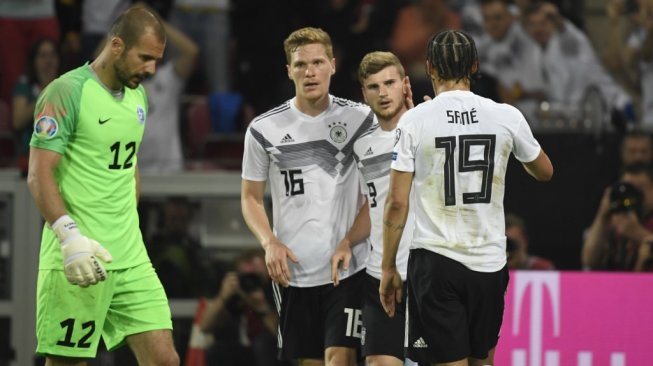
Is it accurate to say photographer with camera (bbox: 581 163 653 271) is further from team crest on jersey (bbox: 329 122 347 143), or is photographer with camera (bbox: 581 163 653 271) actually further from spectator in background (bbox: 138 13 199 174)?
spectator in background (bbox: 138 13 199 174)

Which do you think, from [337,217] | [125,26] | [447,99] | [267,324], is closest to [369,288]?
[337,217]

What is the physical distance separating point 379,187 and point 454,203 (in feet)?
3.13

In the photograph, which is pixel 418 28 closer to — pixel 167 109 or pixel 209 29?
pixel 209 29

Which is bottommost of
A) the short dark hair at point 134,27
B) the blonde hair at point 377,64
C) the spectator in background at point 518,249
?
the spectator in background at point 518,249

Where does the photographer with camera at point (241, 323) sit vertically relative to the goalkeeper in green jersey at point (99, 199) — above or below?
below

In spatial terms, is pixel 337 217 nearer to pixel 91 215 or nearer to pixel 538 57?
pixel 91 215

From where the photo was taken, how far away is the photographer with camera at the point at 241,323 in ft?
30.7

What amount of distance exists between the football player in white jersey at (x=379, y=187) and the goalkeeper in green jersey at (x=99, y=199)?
1.09 metres

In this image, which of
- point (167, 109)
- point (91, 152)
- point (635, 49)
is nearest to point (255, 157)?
point (91, 152)

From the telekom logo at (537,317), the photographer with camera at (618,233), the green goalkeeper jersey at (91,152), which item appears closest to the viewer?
the green goalkeeper jersey at (91,152)

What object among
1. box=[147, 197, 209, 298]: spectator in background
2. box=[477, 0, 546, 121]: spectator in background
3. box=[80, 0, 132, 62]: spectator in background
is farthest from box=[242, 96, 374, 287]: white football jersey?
box=[80, 0, 132, 62]: spectator in background

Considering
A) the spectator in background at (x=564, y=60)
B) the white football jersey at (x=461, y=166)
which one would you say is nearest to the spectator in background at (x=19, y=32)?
the spectator in background at (x=564, y=60)

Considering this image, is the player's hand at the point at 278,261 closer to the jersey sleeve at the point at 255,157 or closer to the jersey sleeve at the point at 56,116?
the jersey sleeve at the point at 255,157

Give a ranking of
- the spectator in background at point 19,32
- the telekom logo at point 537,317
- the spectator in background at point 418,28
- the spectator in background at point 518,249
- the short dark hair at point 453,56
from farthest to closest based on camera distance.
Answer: the spectator in background at point 418,28
the spectator in background at point 19,32
the spectator in background at point 518,249
the telekom logo at point 537,317
the short dark hair at point 453,56
